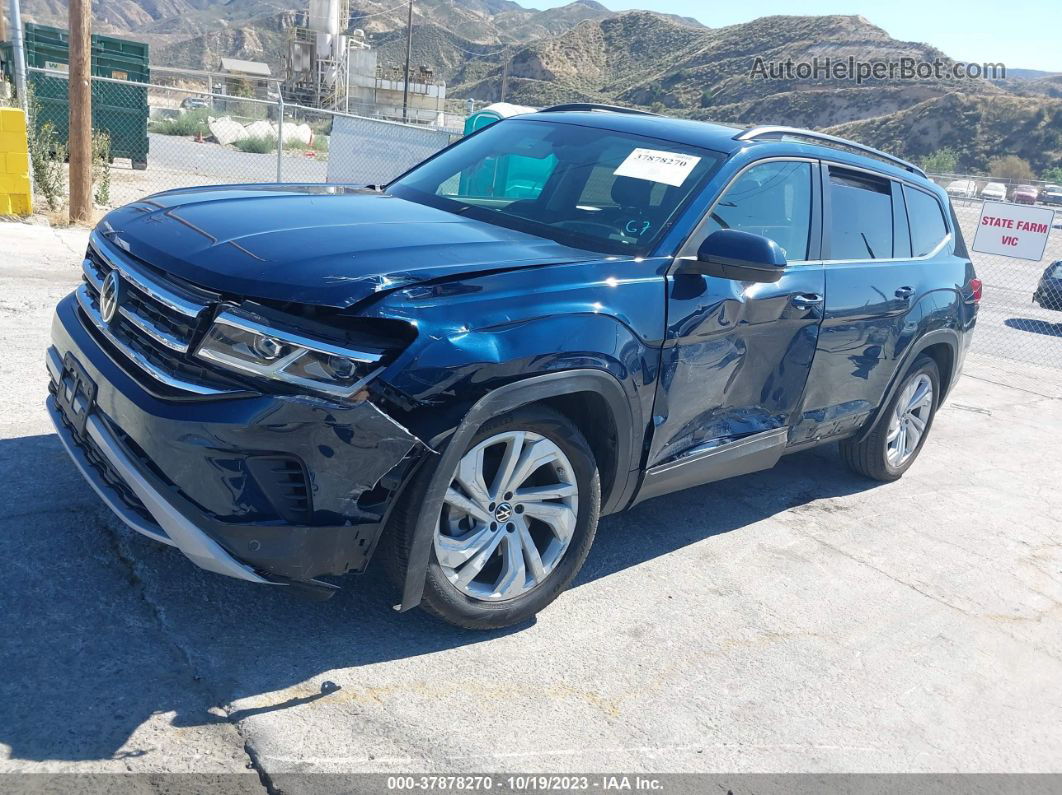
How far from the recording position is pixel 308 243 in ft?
10.2

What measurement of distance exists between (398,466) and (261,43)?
17554cm

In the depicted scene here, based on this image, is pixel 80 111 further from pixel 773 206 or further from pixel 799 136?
pixel 773 206

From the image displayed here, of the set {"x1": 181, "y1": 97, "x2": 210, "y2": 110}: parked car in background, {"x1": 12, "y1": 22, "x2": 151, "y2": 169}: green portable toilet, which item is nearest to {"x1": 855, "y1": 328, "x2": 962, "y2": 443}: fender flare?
{"x1": 12, "y1": 22, "x2": 151, "y2": 169}: green portable toilet

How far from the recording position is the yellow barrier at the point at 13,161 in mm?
9781

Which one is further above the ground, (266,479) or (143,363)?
(143,363)

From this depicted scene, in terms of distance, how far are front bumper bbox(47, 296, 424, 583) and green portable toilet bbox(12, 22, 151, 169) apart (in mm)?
17175

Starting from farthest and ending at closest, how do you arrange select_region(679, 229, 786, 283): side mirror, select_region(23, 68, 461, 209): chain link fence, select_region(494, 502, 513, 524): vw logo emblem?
1. select_region(23, 68, 461, 209): chain link fence
2. select_region(679, 229, 786, 283): side mirror
3. select_region(494, 502, 513, 524): vw logo emblem

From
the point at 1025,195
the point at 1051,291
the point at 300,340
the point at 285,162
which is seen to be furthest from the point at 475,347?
the point at 1025,195

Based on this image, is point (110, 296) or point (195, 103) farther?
point (195, 103)

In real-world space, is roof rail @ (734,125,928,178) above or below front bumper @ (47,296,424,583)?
above

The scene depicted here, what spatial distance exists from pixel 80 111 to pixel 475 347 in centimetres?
890

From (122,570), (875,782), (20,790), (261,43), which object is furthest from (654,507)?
(261,43)

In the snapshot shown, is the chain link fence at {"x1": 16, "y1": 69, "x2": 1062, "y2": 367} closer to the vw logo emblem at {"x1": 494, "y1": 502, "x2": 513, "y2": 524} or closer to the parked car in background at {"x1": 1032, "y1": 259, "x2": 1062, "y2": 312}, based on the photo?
the parked car in background at {"x1": 1032, "y1": 259, "x2": 1062, "y2": 312}

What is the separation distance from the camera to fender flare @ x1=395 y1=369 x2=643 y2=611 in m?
2.90
